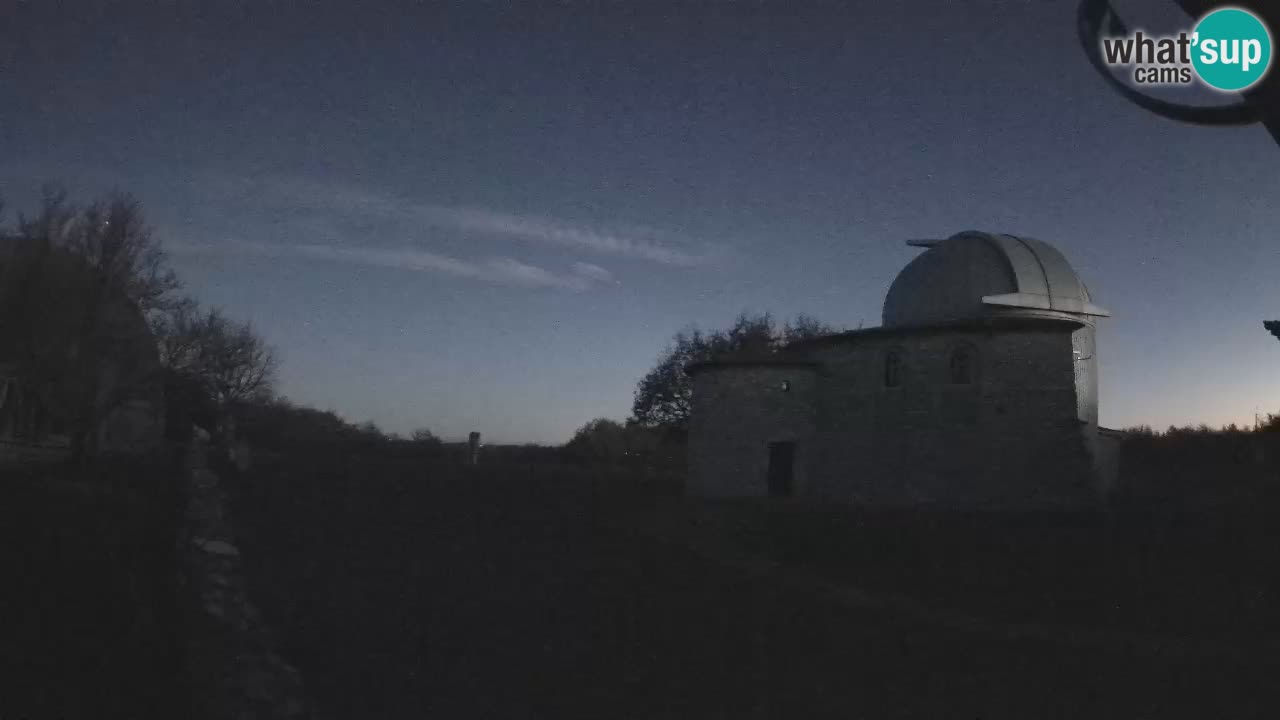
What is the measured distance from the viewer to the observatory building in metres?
19.0

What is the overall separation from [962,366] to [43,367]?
24.5m

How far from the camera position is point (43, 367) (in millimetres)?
22156

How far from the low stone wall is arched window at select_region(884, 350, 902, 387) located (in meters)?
16.7

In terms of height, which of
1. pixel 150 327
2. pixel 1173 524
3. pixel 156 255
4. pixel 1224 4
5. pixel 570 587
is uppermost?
pixel 156 255

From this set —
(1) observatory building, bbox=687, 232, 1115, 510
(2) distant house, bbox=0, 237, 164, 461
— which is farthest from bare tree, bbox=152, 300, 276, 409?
(1) observatory building, bbox=687, 232, 1115, 510

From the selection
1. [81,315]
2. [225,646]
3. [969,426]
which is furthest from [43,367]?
[969,426]

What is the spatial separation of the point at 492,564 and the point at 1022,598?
7.31 metres

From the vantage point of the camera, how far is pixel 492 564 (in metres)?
10.8

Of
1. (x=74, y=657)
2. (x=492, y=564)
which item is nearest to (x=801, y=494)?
(x=492, y=564)

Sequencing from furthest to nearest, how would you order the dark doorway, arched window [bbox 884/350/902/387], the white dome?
the dark doorway < the white dome < arched window [bbox 884/350/902/387]

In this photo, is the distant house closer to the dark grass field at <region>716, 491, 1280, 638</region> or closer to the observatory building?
the observatory building

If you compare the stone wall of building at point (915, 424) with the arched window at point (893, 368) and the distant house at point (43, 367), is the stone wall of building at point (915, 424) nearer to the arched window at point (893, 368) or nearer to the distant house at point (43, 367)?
the arched window at point (893, 368)

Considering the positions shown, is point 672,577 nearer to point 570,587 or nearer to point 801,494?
point 570,587

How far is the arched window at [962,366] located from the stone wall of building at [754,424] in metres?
4.16
